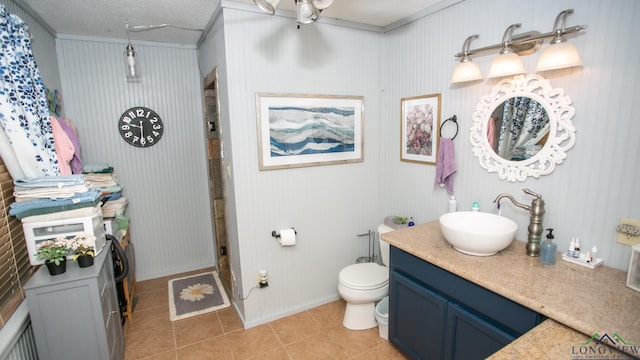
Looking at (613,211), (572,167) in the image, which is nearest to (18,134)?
(572,167)

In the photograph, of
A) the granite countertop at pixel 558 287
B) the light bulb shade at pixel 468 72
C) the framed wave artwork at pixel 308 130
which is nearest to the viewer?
the granite countertop at pixel 558 287

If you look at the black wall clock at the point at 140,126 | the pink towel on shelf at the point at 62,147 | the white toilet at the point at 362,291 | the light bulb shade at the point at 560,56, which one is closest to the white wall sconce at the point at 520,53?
the light bulb shade at the point at 560,56

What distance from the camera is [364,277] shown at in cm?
254

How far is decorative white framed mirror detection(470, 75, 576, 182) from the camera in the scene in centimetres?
178

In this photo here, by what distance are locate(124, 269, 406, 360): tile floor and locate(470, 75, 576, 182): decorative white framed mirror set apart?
1.55m

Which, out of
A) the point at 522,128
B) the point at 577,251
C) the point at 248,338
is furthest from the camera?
the point at 248,338

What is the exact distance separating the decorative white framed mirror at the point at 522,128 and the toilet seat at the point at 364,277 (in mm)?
1147

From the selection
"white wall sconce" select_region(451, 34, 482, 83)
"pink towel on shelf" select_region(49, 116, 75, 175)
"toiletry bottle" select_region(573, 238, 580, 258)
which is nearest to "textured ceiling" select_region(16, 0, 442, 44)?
"white wall sconce" select_region(451, 34, 482, 83)

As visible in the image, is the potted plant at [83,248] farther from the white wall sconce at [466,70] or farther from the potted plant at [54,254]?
the white wall sconce at [466,70]

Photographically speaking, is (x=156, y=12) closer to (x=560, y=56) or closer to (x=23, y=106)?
(x=23, y=106)

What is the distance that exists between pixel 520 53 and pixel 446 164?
85 centimetres

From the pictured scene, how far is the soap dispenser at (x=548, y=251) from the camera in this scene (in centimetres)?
169

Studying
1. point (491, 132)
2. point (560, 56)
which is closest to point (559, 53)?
point (560, 56)

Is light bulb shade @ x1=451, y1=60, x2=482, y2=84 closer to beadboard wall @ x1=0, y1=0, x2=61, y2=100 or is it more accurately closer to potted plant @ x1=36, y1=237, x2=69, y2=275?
Result: potted plant @ x1=36, y1=237, x2=69, y2=275
